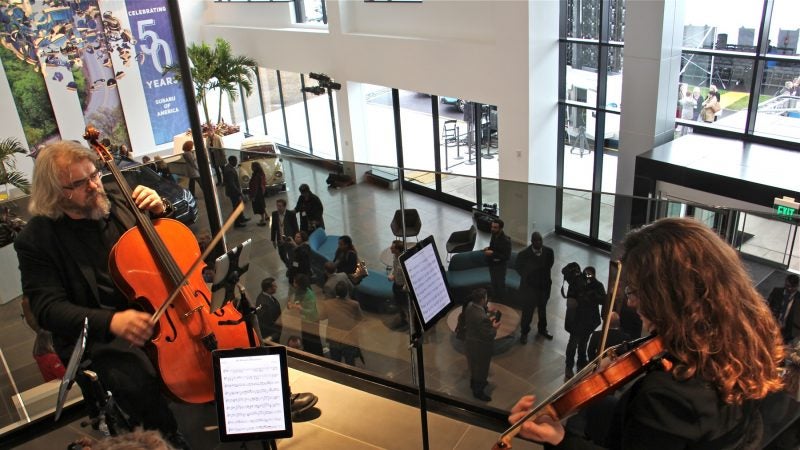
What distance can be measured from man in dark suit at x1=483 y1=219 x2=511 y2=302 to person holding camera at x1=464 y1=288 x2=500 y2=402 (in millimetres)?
78

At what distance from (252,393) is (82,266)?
0.97 meters

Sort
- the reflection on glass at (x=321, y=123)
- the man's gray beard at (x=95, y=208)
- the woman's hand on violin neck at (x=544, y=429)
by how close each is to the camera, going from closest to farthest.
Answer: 1. the woman's hand on violin neck at (x=544, y=429)
2. the man's gray beard at (x=95, y=208)
3. the reflection on glass at (x=321, y=123)

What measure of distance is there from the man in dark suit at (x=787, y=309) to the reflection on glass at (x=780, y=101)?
5.47 meters

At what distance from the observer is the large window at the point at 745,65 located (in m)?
7.26

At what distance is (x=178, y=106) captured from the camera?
562 inches

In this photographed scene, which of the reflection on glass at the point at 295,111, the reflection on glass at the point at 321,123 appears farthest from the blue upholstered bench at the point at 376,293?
the reflection on glass at the point at 295,111

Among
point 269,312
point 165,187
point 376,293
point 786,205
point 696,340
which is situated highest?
point 696,340

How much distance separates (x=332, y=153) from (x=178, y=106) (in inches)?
140

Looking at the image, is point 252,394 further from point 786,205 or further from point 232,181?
point 786,205

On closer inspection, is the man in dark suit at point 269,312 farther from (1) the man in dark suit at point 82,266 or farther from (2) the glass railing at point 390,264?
(1) the man in dark suit at point 82,266

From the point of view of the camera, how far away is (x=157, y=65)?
13711mm

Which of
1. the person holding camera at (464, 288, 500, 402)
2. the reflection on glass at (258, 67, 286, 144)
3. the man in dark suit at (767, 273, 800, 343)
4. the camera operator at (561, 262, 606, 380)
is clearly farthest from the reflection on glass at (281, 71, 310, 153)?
the man in dark suit at (767, 273, 800, 343)

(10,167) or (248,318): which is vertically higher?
(248,318)

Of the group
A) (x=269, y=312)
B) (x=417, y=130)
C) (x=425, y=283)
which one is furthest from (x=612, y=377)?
(x=417, y=130)
